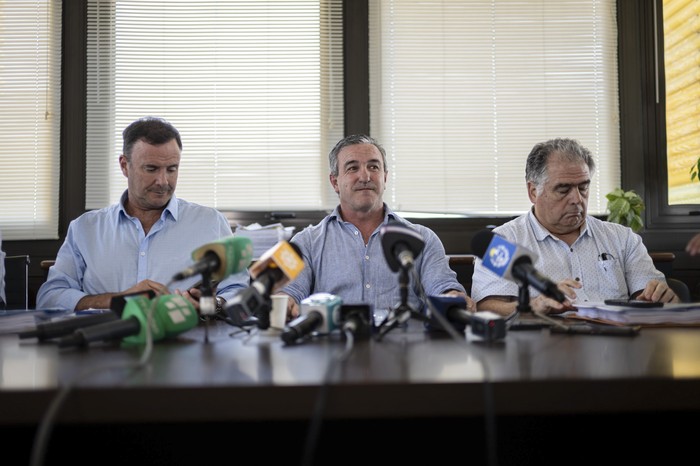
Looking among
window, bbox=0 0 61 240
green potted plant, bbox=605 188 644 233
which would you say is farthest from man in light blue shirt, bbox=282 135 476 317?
window, bbox=0 0 61 240

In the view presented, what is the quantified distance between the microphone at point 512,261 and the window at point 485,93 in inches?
88.6

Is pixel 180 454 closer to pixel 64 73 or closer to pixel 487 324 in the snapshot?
pixel 487 324

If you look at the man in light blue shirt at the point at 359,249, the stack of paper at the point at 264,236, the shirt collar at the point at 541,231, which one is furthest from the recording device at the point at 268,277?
the stack of paper at the point at 264,236

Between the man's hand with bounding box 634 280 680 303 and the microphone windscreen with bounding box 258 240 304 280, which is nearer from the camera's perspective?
the microphone windscreen with bounding box 258 240 304 280

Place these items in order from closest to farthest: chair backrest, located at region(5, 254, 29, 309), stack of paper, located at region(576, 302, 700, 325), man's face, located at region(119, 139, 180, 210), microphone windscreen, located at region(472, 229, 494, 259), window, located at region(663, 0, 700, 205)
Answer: microphone windscreen, located at region(472, 229, 494, 259) → stack of paper, located at region(576, 302, 700, 325) → man's face, located at region(119, 139, 180, 210) → chair backrest, located at region(5, 254, 29, 309) → window, located at region(663, 0, 700, 205)

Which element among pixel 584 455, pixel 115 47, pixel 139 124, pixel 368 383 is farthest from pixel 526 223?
pixel 115 47

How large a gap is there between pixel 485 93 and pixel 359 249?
1.74m

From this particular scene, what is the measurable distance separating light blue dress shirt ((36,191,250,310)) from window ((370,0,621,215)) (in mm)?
1514

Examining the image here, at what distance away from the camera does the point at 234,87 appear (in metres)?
3.44

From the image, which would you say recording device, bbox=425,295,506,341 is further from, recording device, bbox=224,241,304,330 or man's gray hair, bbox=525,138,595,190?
man's gray hair, bbox=525,138,595,190

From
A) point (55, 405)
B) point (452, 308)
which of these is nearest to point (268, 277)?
point (452, 308)

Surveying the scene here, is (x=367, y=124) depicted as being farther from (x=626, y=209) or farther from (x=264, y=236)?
(x=626, y=209)

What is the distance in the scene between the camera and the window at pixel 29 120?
3299 millimetres

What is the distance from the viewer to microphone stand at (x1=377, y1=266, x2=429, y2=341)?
42.4 inches
